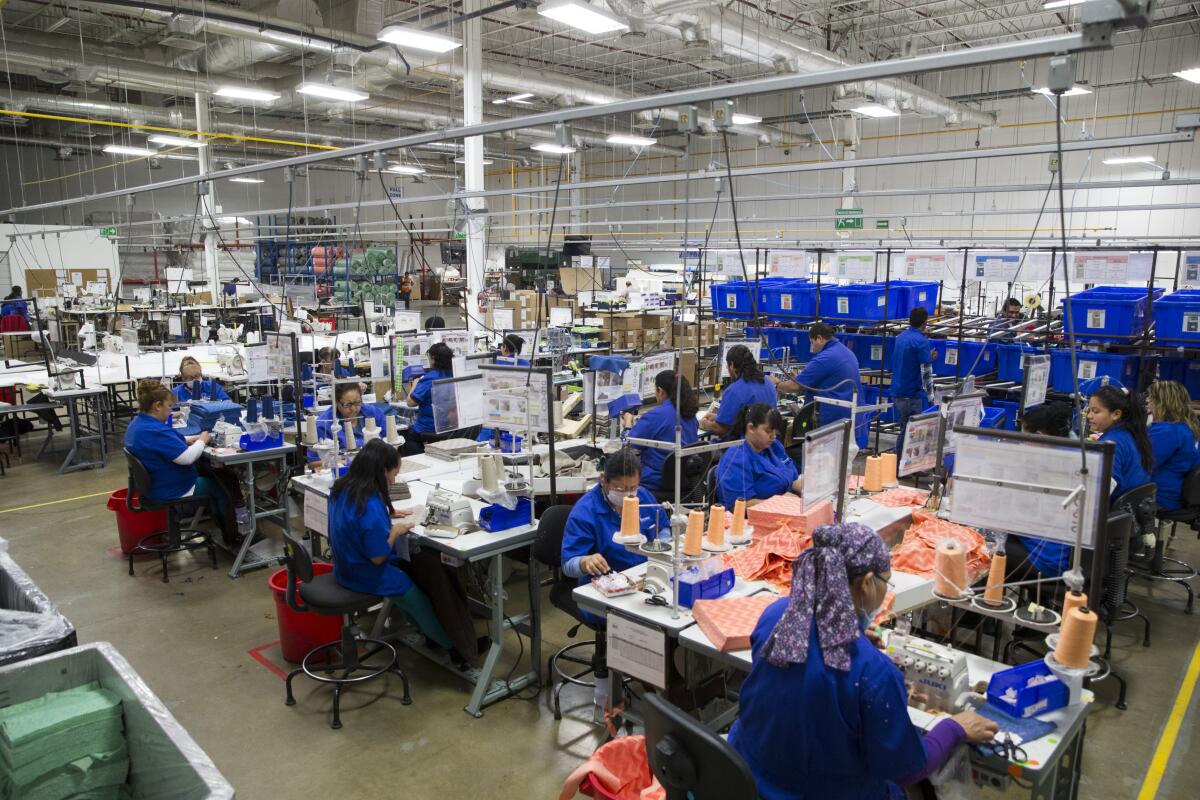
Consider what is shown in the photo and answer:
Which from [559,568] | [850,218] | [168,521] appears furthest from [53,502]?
[850,218]

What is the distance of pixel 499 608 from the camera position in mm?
4133

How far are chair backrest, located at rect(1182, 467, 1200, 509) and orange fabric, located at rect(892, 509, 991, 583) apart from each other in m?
2.09

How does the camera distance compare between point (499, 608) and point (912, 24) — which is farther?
point (912, 24)

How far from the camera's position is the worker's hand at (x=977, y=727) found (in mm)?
2289

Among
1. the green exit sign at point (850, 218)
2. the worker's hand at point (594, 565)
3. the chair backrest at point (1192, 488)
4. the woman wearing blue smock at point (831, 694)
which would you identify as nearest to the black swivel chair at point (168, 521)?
the worker's hand at point (594, 565)

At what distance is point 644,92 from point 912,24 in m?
6.51

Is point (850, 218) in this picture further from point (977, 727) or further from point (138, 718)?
point (138, 718)

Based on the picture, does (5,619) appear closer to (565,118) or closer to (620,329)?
(565,118)

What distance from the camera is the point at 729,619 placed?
2.97m

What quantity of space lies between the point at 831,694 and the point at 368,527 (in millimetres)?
2550

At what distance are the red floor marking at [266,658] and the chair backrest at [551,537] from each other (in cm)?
167

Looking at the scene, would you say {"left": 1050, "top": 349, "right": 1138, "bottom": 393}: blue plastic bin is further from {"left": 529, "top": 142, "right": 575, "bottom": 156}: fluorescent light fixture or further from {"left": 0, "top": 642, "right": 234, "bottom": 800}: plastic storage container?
{"left": 0, "top": 642, "right": 234, "bottom": 800}: plastic storage container

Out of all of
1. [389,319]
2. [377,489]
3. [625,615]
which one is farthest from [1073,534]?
[389,319]

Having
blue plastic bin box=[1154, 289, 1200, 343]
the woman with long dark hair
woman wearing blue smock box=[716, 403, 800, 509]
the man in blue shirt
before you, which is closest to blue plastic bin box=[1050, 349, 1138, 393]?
blue plastic bin box=[1154, 289, 1200, 343]
